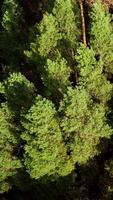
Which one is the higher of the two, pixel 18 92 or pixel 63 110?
pixel 18 92

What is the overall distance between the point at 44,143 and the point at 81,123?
7.43ft

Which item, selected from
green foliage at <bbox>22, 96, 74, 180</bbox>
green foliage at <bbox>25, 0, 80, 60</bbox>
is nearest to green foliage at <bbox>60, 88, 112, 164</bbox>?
green foliage at <bbox>22, 96, 74, 180</bbox>

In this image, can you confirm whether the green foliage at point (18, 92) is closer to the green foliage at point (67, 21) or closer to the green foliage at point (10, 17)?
the green foliage at point (67, 21)

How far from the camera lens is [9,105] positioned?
2717 cm

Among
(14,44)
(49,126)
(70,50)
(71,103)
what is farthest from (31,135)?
(14,44)

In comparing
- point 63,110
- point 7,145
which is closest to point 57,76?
point 63,110

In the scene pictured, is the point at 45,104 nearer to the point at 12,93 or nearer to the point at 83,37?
the point at 12,93

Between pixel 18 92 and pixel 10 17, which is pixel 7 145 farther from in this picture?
pixel 10 17

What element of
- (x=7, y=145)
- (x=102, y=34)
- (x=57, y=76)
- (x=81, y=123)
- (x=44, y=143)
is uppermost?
(x=102, y=34)

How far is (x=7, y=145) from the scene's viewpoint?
2761cm

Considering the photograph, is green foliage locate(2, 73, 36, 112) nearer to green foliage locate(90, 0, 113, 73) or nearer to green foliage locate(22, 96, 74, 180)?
green foliage locate(22, 96, 74, 180)

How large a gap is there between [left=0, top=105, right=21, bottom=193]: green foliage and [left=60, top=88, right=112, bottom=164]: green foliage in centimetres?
361

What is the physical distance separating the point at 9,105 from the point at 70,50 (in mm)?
4759

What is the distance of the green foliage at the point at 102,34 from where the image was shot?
84.0 ft
